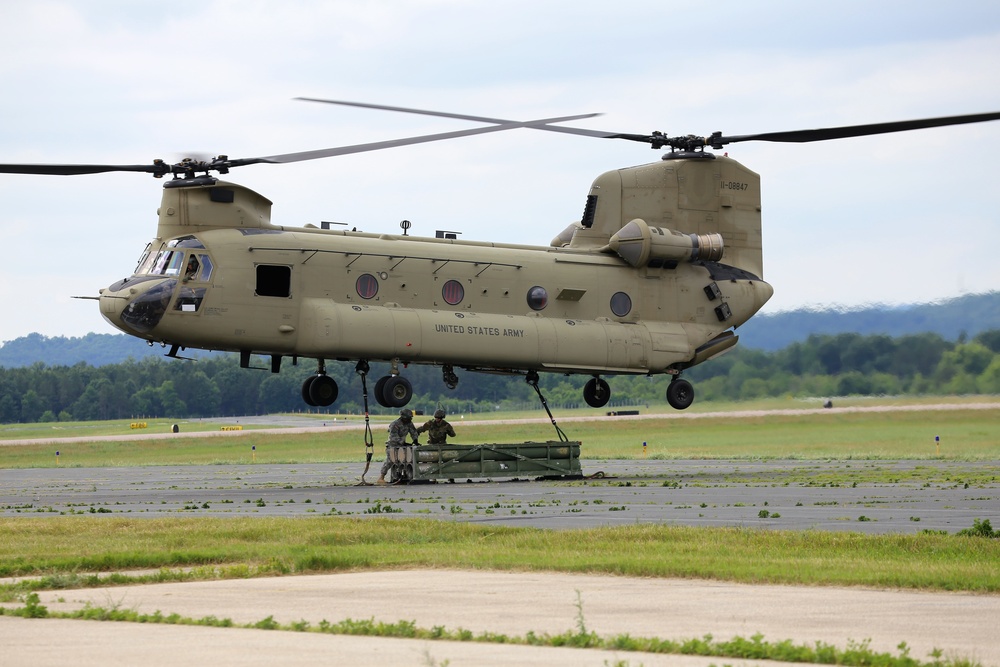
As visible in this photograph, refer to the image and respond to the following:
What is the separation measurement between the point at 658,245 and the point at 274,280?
33.5 ft

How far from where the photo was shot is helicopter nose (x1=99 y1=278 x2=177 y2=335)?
1139 inches

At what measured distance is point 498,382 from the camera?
263ft

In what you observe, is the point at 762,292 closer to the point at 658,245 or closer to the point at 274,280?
the point at 658,245

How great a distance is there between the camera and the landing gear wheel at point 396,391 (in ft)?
103

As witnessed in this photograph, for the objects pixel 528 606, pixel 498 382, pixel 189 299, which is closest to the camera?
pixel 528 606

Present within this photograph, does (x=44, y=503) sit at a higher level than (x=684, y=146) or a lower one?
lower

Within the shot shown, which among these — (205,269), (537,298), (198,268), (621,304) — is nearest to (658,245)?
(621,304)

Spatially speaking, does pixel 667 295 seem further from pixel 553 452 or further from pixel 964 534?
pixel 964 534

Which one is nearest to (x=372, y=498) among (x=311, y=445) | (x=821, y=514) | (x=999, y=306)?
(x=821, y=514)

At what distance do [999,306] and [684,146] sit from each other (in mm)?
13396

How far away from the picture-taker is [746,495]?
27.9 metres

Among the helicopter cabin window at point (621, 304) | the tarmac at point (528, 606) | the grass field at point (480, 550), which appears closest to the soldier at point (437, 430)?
the helicopter cabin window at point (621, 304)

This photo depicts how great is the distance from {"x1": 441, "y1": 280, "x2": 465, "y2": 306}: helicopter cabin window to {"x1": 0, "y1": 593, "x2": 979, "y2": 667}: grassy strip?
65.2 feet

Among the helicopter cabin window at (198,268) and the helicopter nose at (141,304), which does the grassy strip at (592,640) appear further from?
the helicopter cabin window at (198,268)
